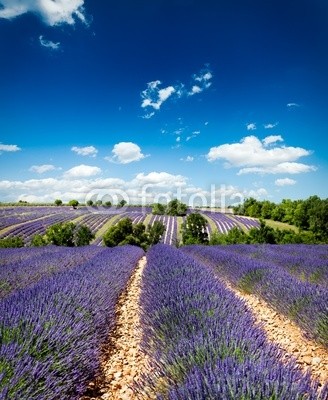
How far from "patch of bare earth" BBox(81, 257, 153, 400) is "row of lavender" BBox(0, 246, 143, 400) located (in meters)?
0.17

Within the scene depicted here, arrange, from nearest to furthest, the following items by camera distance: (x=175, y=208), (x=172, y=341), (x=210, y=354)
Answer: (x=210, y=354) → (x=172, y=341) → (x=175, y=208)

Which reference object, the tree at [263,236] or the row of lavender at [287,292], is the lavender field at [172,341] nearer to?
the row of lavender at [287,292]

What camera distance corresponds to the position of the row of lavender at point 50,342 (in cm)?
161

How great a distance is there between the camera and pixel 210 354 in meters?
1.74

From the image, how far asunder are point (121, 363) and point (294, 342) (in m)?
1.98

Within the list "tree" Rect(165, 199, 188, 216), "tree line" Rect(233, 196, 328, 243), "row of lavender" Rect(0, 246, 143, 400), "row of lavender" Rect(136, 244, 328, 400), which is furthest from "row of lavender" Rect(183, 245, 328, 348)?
"tree" Rect(165, 199, 188, 216)

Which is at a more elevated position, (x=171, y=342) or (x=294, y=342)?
(x=171, y=342)

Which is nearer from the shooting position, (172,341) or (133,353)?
(172,341)

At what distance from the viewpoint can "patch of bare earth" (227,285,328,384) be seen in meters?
2.71

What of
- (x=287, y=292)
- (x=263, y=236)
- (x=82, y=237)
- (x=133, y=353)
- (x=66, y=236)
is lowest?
(x=82, y=237)

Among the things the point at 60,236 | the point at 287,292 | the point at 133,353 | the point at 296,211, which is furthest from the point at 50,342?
the point at 296,211

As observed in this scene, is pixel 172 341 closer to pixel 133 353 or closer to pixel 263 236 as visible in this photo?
pixel 133 353

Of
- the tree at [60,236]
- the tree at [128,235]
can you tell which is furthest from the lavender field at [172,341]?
the tree at [60,236]

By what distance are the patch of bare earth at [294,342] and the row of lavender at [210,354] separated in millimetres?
393
